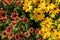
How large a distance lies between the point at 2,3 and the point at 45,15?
0.66 meters

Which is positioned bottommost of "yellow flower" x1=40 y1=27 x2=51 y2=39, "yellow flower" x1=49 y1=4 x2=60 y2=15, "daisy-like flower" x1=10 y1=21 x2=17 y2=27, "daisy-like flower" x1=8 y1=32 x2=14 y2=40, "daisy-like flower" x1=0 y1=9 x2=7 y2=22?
"daisy-like flower" x1=8 y1=32 x2=14 y2=40

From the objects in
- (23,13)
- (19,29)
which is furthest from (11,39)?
(23,13)

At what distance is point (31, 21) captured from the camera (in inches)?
140

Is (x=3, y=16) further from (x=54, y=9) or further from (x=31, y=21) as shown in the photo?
(x=54, y=9)

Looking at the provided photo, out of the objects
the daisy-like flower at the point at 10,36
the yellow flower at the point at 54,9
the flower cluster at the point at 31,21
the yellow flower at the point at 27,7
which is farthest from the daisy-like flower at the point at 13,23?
the yellow flower at the point at 54,9

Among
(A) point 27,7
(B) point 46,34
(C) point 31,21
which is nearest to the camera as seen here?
(B) point 46,34

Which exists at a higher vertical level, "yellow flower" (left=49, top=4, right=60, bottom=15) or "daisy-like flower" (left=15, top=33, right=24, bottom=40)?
"yellow flower" (left=49, top=4, right=60, bottom=15)

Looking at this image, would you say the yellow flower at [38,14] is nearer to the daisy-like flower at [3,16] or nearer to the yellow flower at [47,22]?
the yellow flower at [47,22]

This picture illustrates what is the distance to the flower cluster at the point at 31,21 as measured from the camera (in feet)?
11.1

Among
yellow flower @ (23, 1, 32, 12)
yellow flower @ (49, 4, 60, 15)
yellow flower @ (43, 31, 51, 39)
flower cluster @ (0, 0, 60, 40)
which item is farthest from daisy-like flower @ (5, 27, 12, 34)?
yellow flower @ (49, 4, 60, 15)

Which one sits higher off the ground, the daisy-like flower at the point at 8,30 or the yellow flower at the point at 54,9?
the yellow flower at the point at 54,9

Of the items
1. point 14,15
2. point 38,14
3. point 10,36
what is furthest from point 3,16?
point 38,14

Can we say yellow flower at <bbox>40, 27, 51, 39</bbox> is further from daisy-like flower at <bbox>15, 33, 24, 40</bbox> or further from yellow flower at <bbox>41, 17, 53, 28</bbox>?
daisy-like flower at <bbox>15, 33, 24, 40</bbox>

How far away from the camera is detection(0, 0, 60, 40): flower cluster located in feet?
11.1
